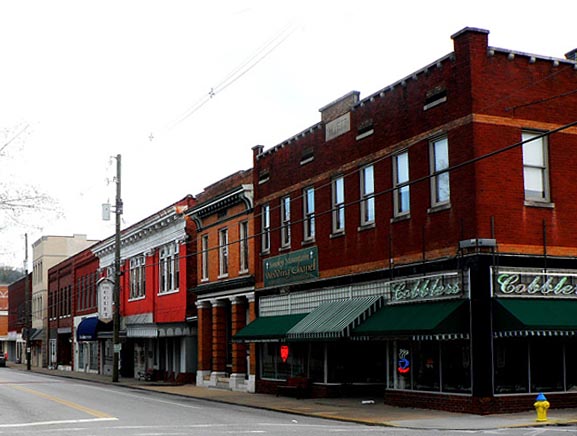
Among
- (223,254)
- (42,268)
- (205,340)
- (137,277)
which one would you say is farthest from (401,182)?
(42,268)

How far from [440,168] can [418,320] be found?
4210 mm

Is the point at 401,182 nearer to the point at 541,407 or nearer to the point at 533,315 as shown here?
the point at 533,315

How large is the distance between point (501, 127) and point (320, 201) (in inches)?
350

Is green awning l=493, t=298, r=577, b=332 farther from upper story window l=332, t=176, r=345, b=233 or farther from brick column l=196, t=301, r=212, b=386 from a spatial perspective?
brick column l=196, t=301, r=212, b=386

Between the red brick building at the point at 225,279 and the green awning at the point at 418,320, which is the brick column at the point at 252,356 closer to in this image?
the red brick building at the point at 225,279

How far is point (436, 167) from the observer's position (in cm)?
2411

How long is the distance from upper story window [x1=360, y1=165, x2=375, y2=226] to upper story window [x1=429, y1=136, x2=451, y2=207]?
321 cm

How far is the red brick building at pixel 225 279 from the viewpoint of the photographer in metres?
35.8

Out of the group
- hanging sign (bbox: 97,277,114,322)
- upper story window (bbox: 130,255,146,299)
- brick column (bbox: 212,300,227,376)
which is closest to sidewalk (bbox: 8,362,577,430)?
brick column (bbox: 212,300,227,376)

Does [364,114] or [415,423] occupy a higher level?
[364,114]

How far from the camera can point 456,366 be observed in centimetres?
2248

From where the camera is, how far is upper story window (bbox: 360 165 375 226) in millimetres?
27219

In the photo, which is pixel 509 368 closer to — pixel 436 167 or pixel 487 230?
pixel 487 230

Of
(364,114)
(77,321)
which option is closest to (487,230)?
(364,114)
